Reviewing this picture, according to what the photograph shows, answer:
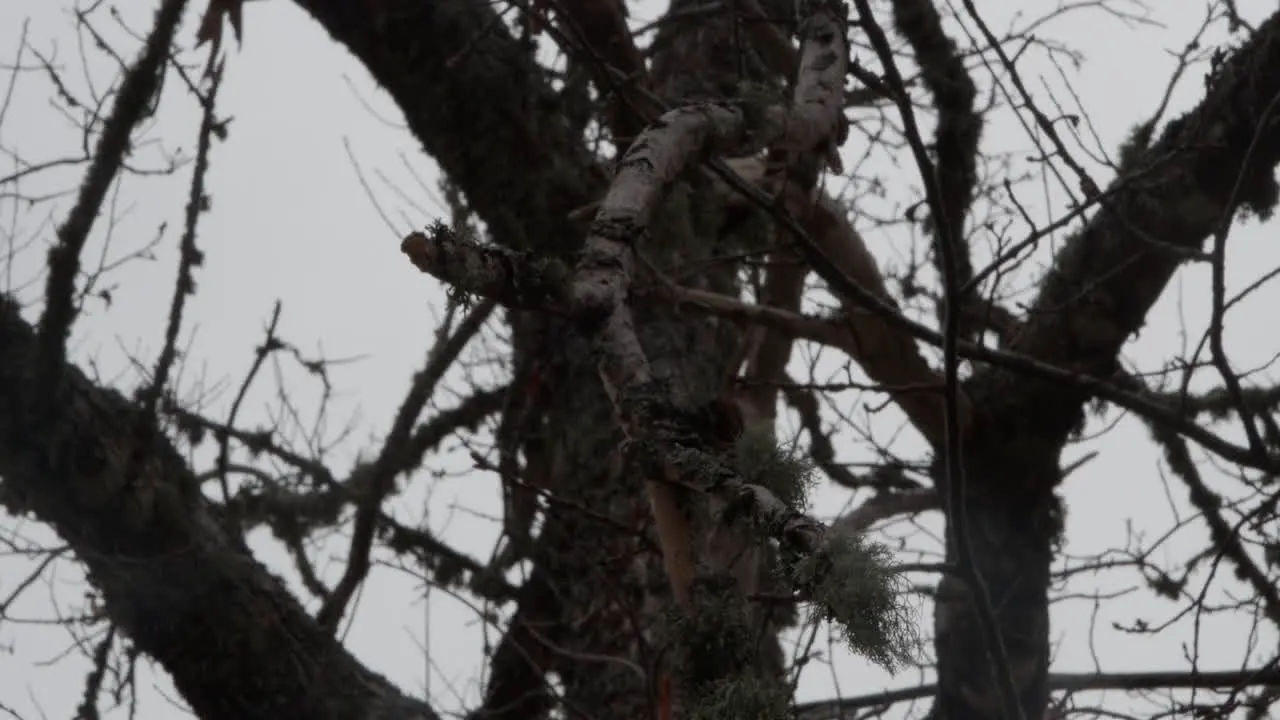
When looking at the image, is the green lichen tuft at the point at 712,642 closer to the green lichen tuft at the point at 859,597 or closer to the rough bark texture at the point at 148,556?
the green lichen tuft at the point at 859,597

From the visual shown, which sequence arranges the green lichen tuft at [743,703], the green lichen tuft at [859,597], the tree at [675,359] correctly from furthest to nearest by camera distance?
1. the tree at [675,359]
2. the green lichen tuft at [743,703]
3. the green lichen tuft at [859,597]

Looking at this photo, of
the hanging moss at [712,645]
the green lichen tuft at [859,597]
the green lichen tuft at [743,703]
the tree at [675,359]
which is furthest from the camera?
the tree at [675,359]

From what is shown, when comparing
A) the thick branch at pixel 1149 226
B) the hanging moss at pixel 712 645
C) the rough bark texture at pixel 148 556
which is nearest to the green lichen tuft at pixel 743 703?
the hanging moss at pixel 712 645

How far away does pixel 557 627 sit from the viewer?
13.0ft

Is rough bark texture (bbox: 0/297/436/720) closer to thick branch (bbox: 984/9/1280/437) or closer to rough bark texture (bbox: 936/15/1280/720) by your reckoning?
rough bark texture (bbox: 936/15/1280/720)

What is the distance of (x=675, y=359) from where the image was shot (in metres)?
3.76

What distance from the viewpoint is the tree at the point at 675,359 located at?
2584 mm

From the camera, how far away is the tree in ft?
8.48

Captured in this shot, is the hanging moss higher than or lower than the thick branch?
lower

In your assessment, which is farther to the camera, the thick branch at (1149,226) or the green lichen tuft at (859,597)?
the thick branch at (1149,226)

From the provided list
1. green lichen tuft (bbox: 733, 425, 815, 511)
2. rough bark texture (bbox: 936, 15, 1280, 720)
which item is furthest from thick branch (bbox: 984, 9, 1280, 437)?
green lichen tuft (bbox: 733, 425, 815, 511)

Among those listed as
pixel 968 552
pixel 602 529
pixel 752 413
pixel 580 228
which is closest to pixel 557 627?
pixel 602 529

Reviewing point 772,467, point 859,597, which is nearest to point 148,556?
point 772,467

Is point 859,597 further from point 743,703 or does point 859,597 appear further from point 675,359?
point 675,359
